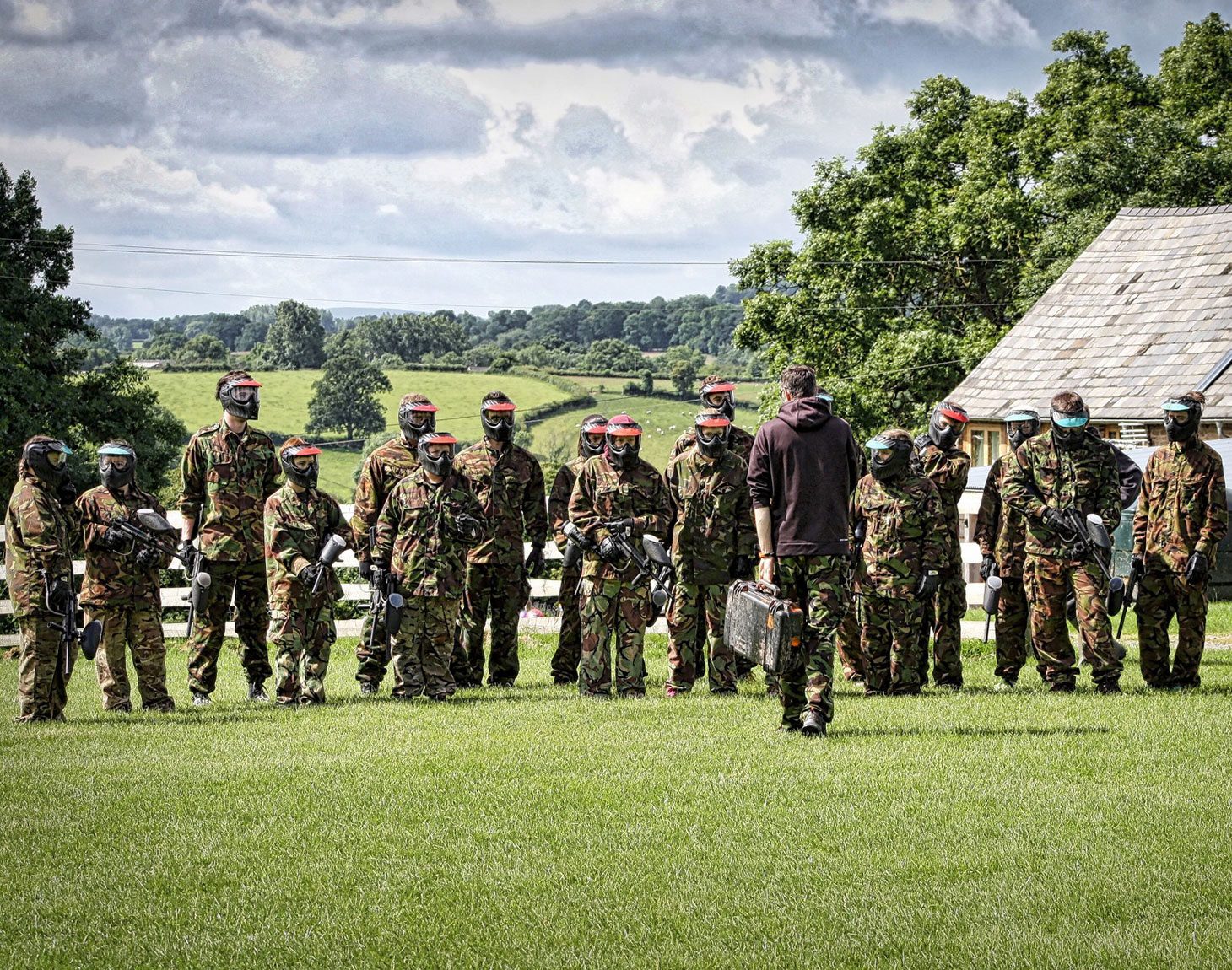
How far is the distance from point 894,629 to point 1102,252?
25.7 m

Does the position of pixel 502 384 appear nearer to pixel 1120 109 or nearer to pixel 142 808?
pixel 1120 109

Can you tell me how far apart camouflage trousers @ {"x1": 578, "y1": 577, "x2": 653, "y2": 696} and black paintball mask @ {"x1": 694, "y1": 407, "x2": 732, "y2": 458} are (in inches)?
51.7

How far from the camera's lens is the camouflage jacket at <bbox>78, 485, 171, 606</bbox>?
36.4 ft

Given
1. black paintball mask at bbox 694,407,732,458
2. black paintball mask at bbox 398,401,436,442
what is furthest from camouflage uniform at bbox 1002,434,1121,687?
black paintball mask at bbox 398,401,436,442

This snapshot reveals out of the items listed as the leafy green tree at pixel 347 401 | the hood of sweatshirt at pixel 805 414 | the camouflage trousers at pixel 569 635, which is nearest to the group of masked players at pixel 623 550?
the camouflage trousers at pixel 569 635

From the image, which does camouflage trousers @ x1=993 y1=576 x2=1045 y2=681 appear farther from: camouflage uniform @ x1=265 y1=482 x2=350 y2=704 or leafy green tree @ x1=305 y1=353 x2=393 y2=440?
leafy green tree @ x1=305 y1=353 x2=393 y2=440

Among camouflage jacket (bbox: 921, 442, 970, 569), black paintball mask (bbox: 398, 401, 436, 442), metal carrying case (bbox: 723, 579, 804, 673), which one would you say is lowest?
metal carrying case (bbox: 723, 579, 804, 673)

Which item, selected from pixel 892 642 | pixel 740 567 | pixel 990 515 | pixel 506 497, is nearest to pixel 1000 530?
pixel 990 515

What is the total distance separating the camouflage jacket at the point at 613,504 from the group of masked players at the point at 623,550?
0.02 metres

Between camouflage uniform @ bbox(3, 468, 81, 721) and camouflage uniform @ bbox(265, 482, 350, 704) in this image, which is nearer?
camouflage uniform @ bbox(3, 468, 81, 721)

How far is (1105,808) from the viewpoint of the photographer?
744cm

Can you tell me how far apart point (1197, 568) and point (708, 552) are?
13.0 feet

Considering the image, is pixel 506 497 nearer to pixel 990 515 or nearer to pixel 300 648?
pixel 300 648

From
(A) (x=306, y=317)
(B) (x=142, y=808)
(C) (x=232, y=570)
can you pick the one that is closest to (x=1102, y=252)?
(C) (x=232, y=570)
